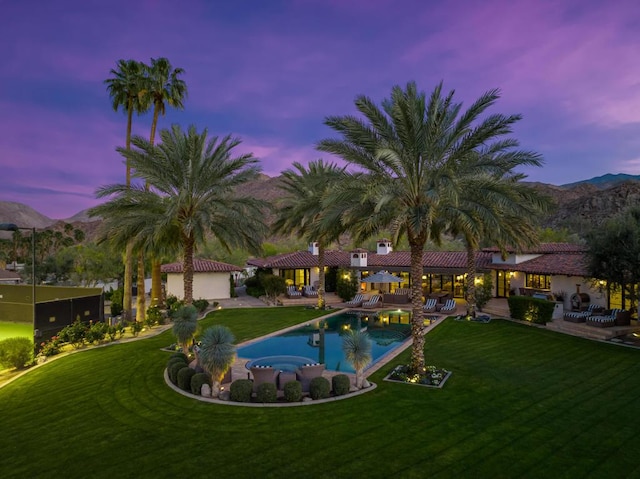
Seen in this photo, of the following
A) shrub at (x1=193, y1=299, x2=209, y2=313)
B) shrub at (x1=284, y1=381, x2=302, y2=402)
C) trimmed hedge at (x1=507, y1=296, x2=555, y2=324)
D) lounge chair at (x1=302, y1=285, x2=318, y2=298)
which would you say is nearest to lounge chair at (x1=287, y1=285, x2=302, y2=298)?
lounge chair at (x1=302, y1=285, x2=318, y2=298)

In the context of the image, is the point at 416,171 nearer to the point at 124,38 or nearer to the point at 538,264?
the point at 538,264

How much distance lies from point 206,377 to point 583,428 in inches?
394

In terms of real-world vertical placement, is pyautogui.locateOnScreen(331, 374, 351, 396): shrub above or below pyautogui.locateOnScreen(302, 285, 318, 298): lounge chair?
below

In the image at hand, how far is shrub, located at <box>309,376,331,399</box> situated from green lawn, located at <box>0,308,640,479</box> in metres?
0.53

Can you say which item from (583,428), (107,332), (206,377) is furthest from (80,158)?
(583,428)

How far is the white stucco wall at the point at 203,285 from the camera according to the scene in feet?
111

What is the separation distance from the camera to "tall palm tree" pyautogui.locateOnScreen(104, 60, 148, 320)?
2364 cm

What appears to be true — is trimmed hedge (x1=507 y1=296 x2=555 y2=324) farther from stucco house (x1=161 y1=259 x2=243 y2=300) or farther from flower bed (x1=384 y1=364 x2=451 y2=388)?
stucco house (x1=161 y1=259 x2=243 y2=300)

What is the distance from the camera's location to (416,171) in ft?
41.5

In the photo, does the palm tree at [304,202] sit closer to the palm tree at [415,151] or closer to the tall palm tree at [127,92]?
the tall palm tree at [127,92]

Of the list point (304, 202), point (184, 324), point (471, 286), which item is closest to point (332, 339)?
point (184, 324)

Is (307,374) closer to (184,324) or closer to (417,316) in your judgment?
(417,316)

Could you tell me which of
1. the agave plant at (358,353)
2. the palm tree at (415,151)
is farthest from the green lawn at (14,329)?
the palm tree at (415,151)

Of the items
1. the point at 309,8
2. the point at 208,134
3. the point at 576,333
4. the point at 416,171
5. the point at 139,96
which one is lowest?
the point at 576,333
